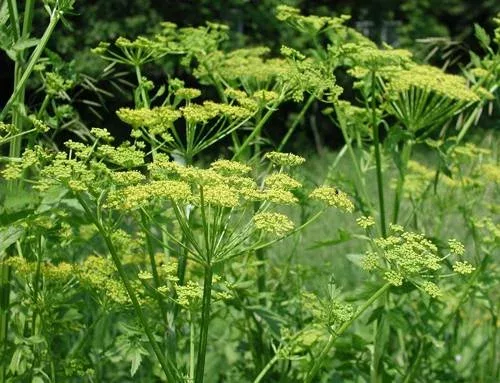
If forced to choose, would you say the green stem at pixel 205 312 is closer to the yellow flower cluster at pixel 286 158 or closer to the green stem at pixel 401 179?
the yellow flower cluster at pixel 286 158

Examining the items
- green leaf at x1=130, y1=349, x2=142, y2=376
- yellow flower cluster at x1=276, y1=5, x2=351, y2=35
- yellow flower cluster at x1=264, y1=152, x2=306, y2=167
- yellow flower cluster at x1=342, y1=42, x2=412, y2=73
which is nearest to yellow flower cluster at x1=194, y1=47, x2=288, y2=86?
yellow flower cluster at x1=276, y1=5, x2=351, y2=35

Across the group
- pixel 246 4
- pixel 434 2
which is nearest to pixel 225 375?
pixel 246 4

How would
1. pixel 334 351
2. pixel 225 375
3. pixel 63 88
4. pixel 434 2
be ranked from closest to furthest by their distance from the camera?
pixel 63 88, pixel 334 351, pixel 225 375, pixel 434 2

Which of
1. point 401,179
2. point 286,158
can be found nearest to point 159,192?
point 286,158

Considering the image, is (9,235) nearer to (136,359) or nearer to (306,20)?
(136,359)

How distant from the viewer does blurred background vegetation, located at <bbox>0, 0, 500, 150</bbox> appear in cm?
1216

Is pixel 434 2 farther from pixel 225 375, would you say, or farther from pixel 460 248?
pixel 460 248

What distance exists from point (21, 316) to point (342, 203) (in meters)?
1.28

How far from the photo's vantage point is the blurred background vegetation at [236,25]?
12.2 m

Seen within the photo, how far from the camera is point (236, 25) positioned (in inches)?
545

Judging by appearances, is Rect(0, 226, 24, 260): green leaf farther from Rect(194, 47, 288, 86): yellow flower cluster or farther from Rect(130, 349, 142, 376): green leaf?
Rect(194, 47, 288, 86): yellow flower cluster

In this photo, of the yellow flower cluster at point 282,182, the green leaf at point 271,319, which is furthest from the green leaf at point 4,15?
the green leaf at point 271,319

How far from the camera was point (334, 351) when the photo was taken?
3461 mm

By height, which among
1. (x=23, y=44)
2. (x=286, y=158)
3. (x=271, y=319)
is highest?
(x=23, y=44)
